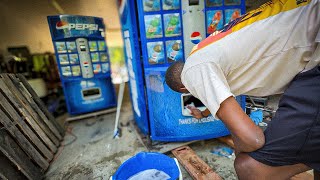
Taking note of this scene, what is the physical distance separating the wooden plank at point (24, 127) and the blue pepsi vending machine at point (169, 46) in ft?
3.77

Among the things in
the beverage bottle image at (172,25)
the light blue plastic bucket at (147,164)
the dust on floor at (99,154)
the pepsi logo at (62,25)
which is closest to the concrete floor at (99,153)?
the dust on floor at (99,154)

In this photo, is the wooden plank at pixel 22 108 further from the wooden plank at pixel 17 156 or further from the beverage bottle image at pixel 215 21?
the beverage bottle image at pixel 215 21

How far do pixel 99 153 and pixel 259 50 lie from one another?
1910 millimetres

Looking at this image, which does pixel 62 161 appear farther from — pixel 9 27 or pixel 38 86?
pixel 9 27

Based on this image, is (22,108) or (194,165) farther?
(22,108)

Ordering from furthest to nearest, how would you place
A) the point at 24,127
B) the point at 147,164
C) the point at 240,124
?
the point at 24,127 → the point at 147,164 → the point at 240,124

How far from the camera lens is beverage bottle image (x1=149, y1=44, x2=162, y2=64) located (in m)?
1.77

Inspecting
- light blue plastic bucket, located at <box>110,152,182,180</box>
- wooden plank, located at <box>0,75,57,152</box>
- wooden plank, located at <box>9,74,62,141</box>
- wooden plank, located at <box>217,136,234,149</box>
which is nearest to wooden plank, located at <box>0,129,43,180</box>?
wooden plank, located at <box>0,75,57,152</box>

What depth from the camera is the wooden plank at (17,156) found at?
1518 mm

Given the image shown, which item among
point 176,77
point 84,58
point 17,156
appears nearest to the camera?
point 176,77

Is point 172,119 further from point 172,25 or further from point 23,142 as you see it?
point 23,142

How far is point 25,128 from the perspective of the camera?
1.88 meters

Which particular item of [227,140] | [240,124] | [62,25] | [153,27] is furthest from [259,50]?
[62,25]

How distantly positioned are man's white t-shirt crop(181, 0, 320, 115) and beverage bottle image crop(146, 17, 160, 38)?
815 mm
